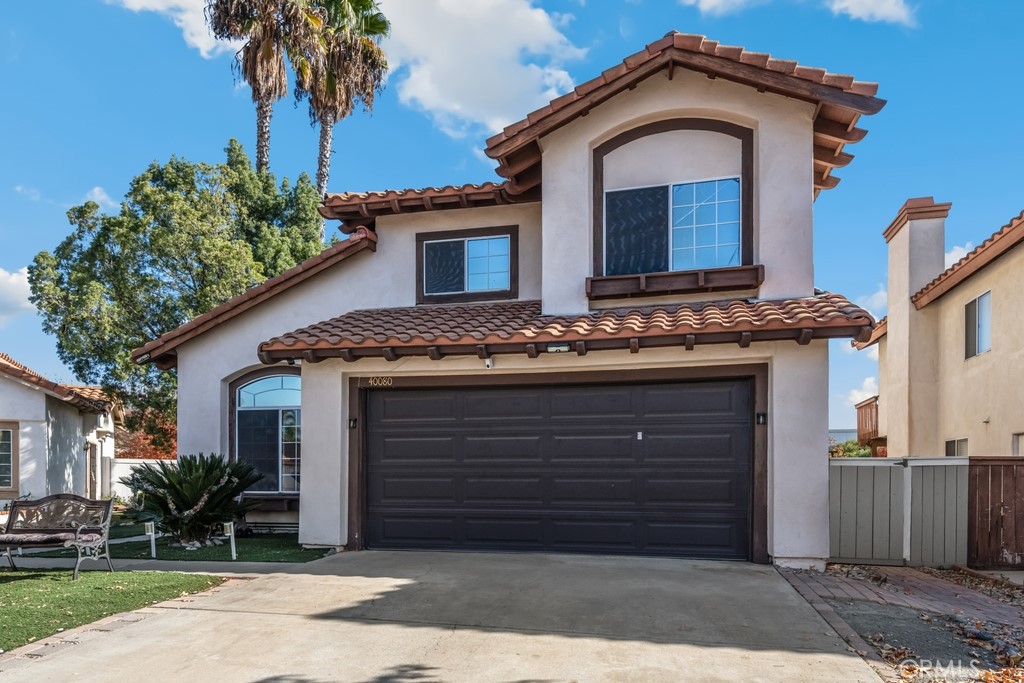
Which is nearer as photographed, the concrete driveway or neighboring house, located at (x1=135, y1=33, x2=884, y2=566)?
A: the concrete driveway

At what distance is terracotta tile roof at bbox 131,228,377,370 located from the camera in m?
12.0

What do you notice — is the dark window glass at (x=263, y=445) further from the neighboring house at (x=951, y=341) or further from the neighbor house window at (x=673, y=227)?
the neighboring house at (x=951, y=341)

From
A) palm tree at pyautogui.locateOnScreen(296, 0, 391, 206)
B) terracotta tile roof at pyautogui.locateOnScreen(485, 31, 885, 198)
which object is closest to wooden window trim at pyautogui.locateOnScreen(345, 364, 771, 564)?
terracotta tile roof at pyautogui.locateOnScreen(485, 31, 885, 198)

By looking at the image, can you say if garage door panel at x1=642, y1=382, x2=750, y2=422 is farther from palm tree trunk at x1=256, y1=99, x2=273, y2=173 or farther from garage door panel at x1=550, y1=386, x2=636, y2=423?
palm tree trunk at x1=256, y1=99, x2=273, y2=173

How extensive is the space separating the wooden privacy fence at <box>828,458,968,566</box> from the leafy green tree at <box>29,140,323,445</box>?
14586mm

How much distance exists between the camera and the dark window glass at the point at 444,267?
11719 millimetres

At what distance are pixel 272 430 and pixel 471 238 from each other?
17.1 feet

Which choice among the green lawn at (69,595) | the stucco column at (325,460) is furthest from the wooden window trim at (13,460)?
the stucco column at (325,460)

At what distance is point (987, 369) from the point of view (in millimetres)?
13453

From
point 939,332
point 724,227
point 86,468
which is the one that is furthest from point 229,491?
point 939,332

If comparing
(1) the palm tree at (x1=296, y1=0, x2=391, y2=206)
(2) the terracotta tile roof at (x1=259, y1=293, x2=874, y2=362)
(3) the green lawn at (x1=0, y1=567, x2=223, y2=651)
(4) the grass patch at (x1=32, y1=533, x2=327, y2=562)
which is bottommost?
(4) the grass patch at (x1=32, y1=533, x2=327, y2=562)

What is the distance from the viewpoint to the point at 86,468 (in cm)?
2145

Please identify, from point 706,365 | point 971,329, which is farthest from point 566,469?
point 971,329

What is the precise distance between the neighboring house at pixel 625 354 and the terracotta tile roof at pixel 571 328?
1.4 inches
